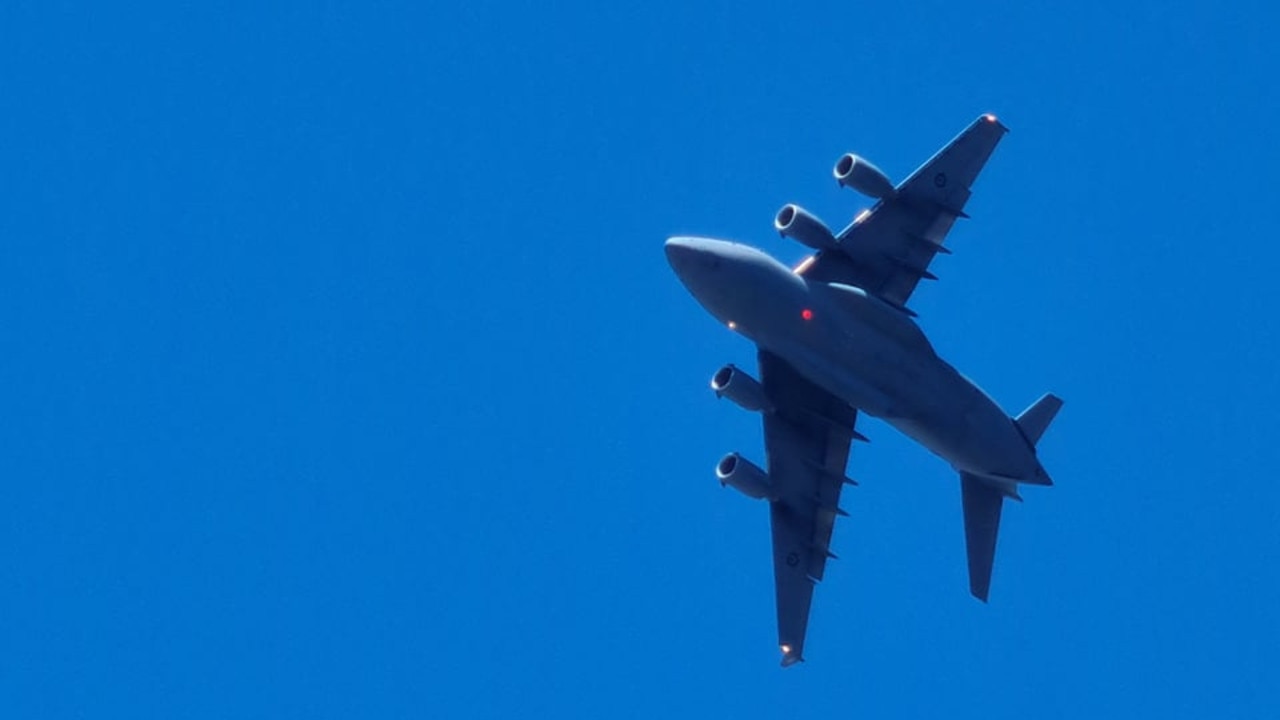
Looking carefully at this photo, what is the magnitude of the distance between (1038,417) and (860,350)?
6604mm

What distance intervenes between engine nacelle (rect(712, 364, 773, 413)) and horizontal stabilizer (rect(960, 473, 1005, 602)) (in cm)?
→ 676

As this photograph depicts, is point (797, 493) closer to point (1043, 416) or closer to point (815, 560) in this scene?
point (815, 560)

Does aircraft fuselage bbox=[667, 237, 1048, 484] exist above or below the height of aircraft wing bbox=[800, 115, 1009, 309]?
below

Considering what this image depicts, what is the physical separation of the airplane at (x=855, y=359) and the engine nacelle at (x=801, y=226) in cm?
4

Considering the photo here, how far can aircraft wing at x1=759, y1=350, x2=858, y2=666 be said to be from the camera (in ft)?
194

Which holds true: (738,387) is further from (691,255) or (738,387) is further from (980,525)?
(980,525)

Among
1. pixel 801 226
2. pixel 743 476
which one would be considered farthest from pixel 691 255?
pixel 743 476

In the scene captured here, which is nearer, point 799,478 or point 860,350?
point 860,350

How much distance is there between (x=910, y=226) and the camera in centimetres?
5641

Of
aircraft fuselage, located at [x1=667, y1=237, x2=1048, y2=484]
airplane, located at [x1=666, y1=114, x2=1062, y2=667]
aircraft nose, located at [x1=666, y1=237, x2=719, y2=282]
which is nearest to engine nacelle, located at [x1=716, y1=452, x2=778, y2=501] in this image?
airplane, located at [x1=666, y1=114, x2=1062, y2=667]

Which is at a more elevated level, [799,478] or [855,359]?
[799,478]

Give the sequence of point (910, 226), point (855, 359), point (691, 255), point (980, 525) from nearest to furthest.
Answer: point (691, 255)
point (855, 359)
point (910, 226)
point (980, 525)

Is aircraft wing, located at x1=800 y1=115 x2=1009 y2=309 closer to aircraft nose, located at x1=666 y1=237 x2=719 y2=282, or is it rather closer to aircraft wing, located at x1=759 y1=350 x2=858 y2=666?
aircraft wing, located at x1=759 y1=350 x2=858 y2=666

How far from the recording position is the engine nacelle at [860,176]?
55.0 m
